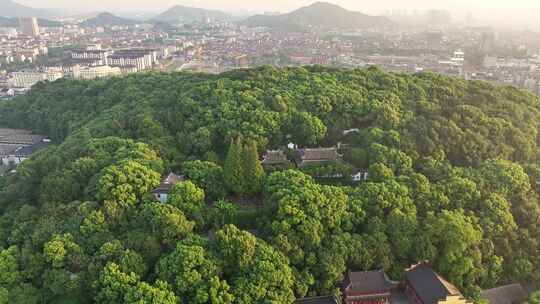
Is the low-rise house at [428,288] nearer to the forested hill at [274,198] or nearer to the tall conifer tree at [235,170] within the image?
the forested hill at [274,198]

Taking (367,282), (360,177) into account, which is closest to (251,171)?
(360,177)

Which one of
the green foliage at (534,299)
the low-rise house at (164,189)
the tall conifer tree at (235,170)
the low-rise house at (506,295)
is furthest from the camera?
the tall conifer tree at (235,170)

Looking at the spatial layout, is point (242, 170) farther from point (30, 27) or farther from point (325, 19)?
point (325, 19)

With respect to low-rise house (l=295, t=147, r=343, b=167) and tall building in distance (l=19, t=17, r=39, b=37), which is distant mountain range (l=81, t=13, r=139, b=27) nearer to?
tall building in distance (l=19, t=17, r=39, b=37)

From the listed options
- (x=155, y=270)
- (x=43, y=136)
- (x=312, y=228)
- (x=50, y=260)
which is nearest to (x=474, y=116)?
(x=312, y=228)

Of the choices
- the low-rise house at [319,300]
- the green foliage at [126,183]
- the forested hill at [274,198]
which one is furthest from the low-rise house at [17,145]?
the low-rise house at [319,300]

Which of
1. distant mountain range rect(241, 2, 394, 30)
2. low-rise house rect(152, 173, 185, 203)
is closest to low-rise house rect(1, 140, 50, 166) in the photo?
low-rise house rect(152, 173, 185, 203)
